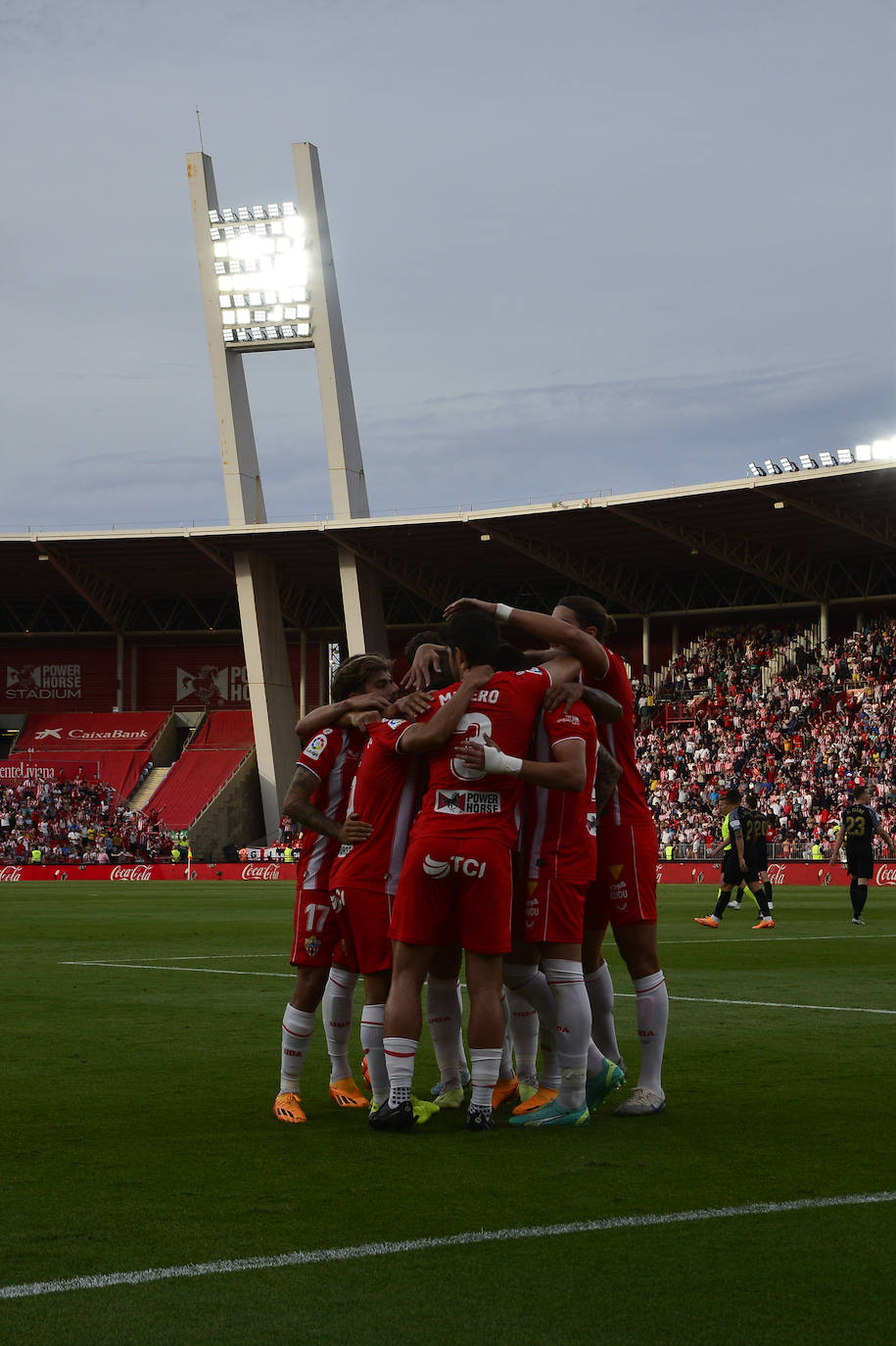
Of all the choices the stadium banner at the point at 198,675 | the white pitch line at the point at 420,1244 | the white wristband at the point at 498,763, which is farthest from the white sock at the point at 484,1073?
the stadium banner at the point at 198,675

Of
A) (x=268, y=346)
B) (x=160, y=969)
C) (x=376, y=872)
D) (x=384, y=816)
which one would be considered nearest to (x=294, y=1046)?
(x=376, y=872)

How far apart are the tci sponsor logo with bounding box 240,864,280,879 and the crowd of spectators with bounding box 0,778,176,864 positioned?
774 centimetres

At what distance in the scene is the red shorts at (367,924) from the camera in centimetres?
682

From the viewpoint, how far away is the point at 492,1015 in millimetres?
6371

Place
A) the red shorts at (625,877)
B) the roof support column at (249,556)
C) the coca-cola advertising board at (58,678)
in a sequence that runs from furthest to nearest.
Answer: the coca-cola advertising board at (58,678), the roof support column at (249,556), the red shorts at (625,877)

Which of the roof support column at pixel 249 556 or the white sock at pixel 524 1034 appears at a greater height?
the roof support column at pixel 249 556

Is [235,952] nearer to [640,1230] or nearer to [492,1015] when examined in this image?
[492,1015]

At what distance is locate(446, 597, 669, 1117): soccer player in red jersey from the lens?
670 cm

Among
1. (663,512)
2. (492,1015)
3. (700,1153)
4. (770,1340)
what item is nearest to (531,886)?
(492,1015)

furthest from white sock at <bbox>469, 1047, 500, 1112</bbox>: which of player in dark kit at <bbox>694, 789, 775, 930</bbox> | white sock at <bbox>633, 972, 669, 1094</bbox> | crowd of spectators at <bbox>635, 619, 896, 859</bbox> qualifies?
crowd of spectators at <bbox>635, 619, 896, 859</bbox>

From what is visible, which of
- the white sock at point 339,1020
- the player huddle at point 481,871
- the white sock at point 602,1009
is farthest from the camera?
the white sock at point 602,1009

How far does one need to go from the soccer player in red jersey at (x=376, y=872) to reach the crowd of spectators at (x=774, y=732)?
112ft

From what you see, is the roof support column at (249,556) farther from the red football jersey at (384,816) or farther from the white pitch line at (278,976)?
the red football jersey at (384,816)

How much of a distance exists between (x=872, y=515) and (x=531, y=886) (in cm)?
4406
